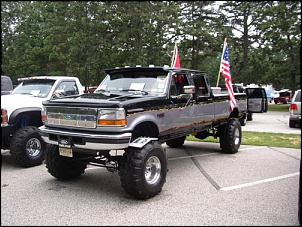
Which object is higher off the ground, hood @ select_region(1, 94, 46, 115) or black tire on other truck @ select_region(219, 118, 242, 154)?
hood @ select_region(1, 94, 46, 115)

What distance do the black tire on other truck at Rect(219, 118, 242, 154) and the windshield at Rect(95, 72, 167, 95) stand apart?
3.21 metres

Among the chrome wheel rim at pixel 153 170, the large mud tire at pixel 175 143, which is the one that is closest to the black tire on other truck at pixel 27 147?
the chrome wheel rim at pixel 153 170

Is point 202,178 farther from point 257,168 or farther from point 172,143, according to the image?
point 172,143

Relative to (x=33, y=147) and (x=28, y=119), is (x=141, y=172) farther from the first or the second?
(x=28, y=119)

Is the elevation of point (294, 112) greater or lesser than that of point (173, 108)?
lesser

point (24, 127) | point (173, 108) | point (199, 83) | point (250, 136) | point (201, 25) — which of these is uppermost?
point (201, 25)

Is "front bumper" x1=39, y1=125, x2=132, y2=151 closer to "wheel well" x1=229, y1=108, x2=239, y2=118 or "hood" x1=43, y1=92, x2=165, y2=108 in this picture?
"hood" x1=43, y1=92, x2=165, y2=108

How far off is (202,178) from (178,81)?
208cm

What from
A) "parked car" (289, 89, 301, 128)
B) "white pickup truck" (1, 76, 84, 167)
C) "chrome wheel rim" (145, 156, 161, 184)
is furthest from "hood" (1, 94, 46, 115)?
"parked car" (289, 89, 301, 128)

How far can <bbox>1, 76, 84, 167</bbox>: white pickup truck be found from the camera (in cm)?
666

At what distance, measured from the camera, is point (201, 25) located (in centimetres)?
2262

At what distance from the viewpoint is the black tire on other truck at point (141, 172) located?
4711 millimetres

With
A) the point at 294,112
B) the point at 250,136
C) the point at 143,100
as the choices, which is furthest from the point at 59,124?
the point at 294,112

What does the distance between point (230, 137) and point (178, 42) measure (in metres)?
19.6
